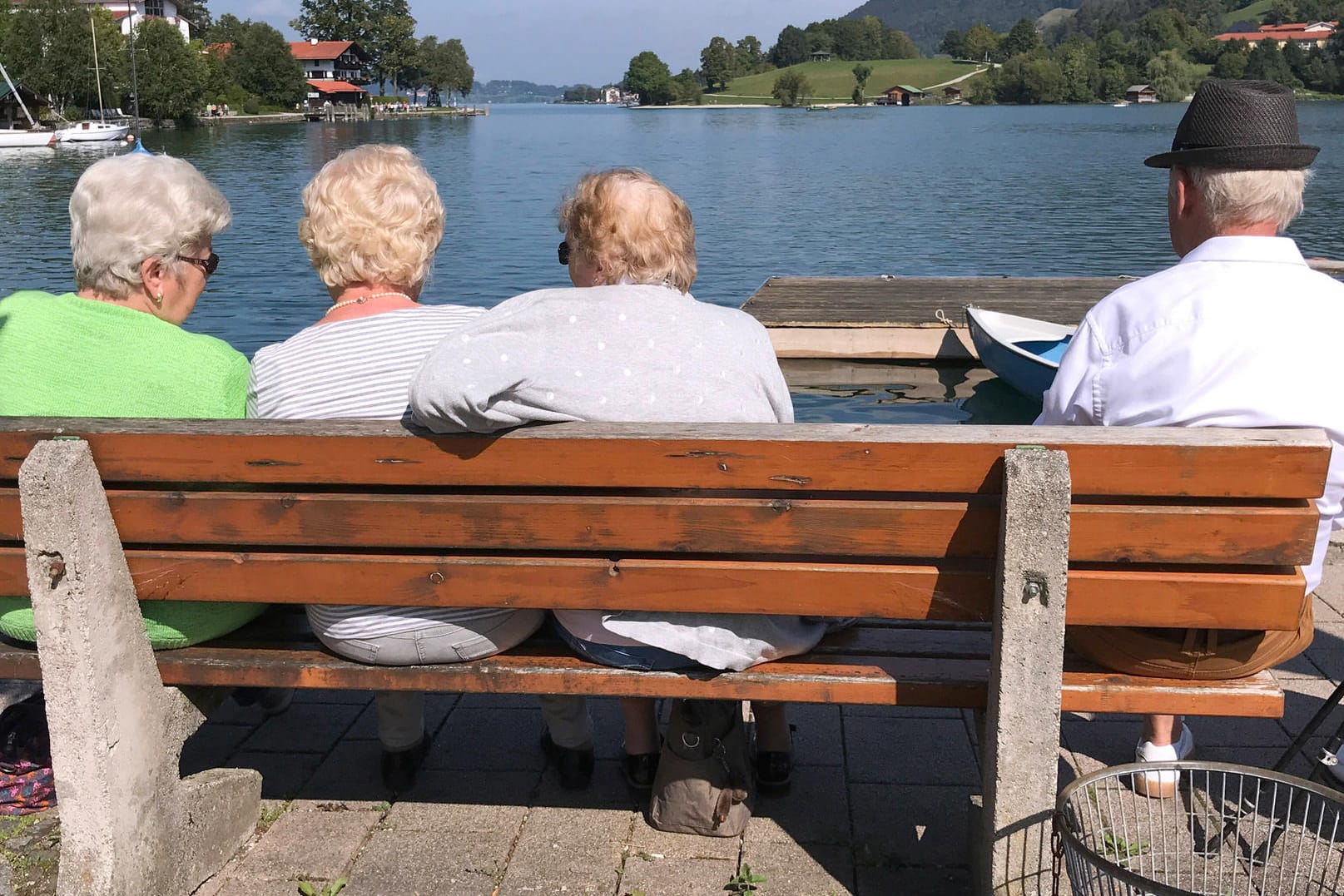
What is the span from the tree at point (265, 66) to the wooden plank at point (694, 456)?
120m

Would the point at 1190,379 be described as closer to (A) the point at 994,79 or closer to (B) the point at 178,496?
(B) the point at 178,496

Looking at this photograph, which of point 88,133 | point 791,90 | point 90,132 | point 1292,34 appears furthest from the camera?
point 1292,34

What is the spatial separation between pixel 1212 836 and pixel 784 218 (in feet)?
97.4

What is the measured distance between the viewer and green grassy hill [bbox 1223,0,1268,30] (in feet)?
606

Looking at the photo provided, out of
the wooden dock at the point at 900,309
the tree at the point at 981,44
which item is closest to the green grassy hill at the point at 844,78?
the tree at the point at 981,44

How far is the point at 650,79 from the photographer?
190625 mm

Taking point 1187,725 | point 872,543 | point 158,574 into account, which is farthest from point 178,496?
point 1187,725

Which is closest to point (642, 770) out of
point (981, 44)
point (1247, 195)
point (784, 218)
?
point (1247, 195)

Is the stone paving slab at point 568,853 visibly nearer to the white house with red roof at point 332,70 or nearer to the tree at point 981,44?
the white house with red roof at point 332,70

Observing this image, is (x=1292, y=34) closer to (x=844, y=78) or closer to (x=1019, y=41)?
(x=1019, y=41)

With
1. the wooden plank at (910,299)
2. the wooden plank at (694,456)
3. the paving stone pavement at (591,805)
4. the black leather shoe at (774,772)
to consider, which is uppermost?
the wooden plank at (694,456)

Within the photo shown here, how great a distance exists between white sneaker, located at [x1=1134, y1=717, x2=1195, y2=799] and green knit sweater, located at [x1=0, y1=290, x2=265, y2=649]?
221cm

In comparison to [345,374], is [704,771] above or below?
below

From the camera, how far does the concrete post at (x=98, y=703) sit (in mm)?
2611
